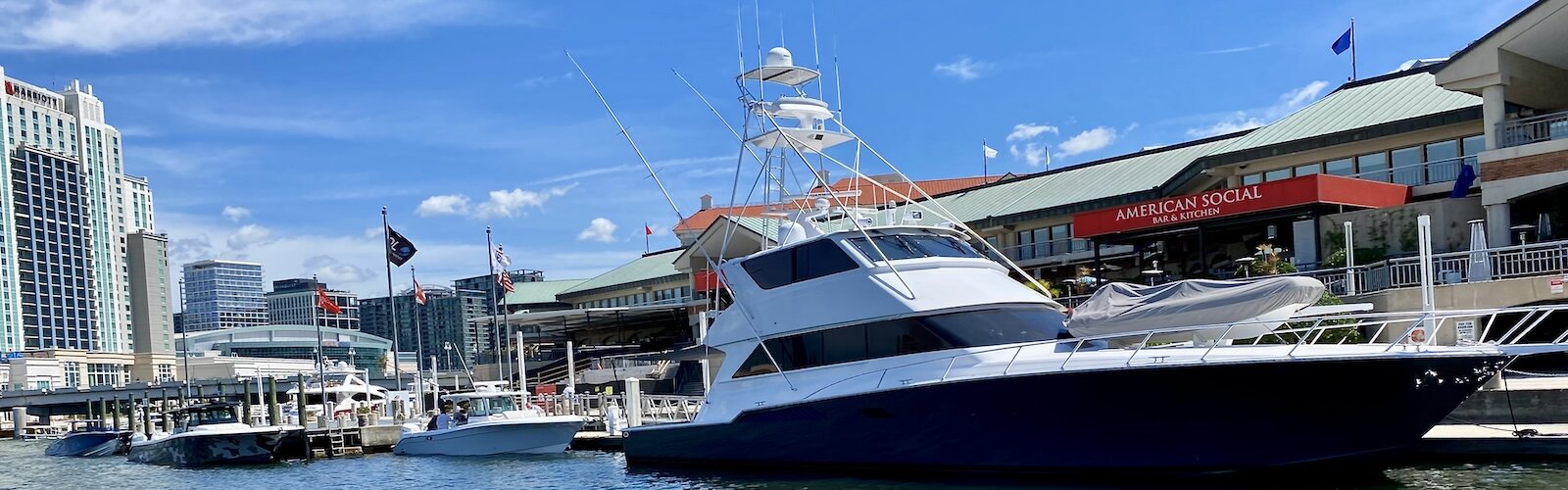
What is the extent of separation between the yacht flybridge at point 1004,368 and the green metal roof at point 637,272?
40.2 meters

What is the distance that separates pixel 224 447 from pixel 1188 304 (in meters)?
26.9

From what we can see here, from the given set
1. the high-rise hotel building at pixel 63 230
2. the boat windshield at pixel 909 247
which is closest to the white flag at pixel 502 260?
the boat windshield at pixel 909 247

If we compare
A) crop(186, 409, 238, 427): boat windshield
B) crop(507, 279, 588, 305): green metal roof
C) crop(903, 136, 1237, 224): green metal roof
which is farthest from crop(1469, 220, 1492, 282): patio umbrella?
crop(507, 279, 588, 305): green metal roof

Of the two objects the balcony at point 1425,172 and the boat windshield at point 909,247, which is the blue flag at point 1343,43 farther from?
the boat windshield at point 909,247

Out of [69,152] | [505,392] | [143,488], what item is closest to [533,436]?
[505,392]

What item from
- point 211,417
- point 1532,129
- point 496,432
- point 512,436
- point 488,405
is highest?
point 1532,129

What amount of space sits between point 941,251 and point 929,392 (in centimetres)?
334

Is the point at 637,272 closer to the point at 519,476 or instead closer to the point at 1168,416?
the point at 519,476

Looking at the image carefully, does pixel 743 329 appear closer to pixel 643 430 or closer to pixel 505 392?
pixel 643 430

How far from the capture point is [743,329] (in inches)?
870

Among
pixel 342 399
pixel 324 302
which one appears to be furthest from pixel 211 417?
pixel 342 399

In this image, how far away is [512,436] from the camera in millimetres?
32375

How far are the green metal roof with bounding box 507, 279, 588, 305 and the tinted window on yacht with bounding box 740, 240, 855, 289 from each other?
55755mm

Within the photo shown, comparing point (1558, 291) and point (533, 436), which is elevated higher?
point (1558, 291)
